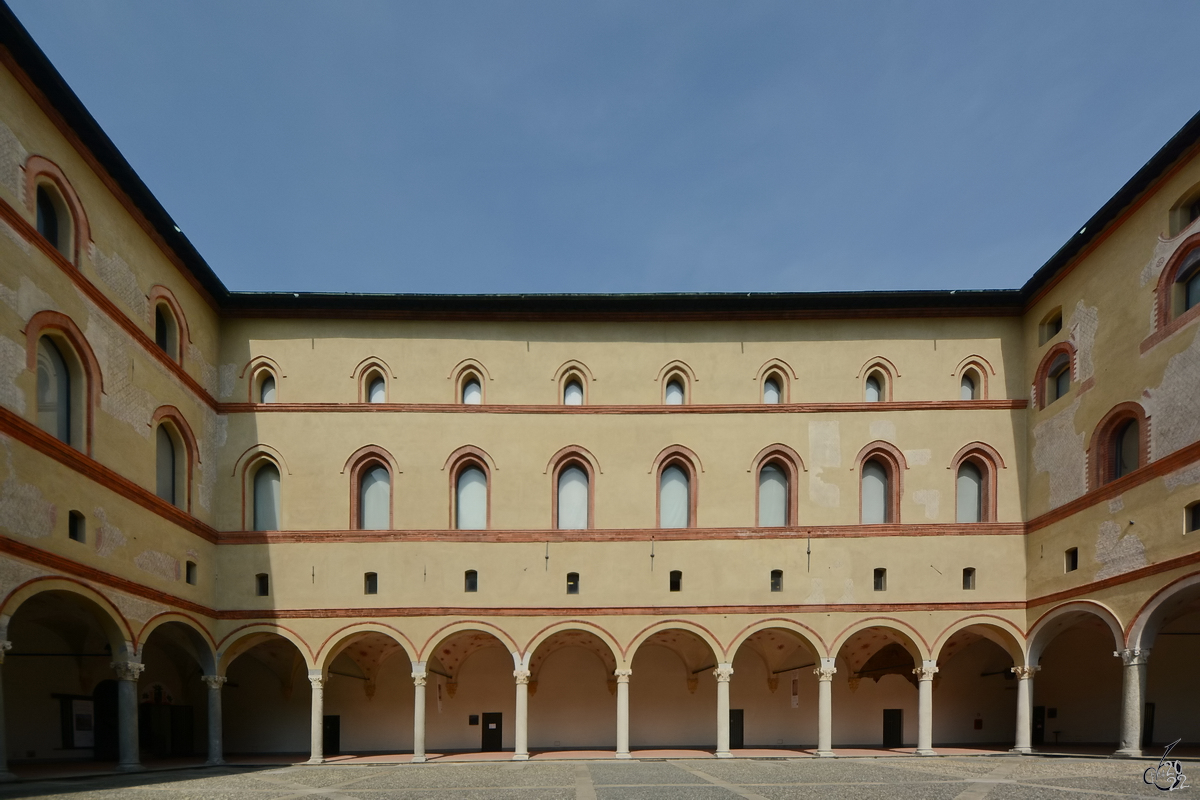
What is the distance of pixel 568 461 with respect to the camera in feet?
73.4

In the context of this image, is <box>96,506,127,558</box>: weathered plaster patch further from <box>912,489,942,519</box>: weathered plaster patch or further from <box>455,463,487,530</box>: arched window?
<box>912,489,942,519</box>: weathered plaster patch

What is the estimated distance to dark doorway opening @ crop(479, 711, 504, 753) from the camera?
24.3 m

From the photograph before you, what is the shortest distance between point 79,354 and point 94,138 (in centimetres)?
428

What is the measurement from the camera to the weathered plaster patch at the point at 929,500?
71.6ft

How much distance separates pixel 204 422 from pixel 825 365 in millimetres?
16534

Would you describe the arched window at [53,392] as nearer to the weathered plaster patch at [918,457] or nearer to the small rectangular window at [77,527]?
the small rectangular window at [77,527]

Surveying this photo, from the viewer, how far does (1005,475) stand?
21.9 metres

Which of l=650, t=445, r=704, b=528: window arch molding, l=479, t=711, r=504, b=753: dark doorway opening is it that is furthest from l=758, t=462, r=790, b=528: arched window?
l=479, t=711, r=504, b=753: dark doorway opening

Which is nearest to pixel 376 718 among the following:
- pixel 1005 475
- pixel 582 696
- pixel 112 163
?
pixel 582 696

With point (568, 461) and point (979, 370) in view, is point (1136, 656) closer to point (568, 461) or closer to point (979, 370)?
point (979, 370)

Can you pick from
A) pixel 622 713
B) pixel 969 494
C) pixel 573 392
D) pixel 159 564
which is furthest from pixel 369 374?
pixel 969 494

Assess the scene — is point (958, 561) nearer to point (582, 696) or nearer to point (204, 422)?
point (582, 696)

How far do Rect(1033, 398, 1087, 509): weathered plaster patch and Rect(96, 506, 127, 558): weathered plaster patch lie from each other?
69.9 feet

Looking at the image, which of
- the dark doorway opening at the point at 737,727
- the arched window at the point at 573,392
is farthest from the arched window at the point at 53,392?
the dark doorway opening at the point at 737,727
